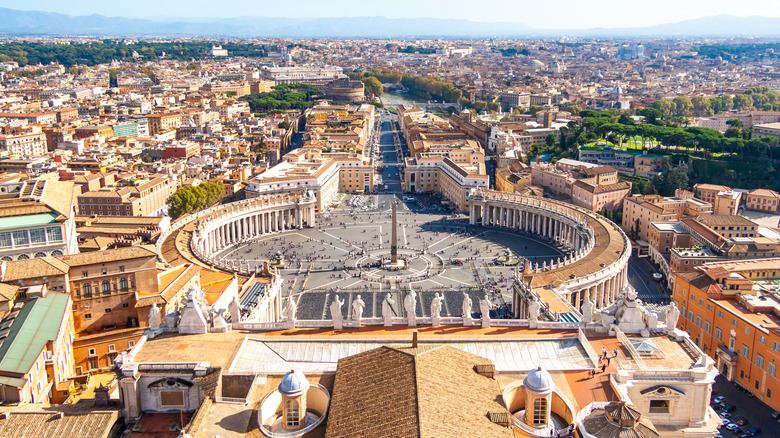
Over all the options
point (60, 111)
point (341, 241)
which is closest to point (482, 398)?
point (341, 241)

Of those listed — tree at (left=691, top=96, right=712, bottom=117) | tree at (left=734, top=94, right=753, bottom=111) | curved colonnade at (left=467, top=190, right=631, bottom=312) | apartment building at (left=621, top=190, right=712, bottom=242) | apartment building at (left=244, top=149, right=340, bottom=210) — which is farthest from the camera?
tree at (left=734, top=94, right=753, bottom=111)

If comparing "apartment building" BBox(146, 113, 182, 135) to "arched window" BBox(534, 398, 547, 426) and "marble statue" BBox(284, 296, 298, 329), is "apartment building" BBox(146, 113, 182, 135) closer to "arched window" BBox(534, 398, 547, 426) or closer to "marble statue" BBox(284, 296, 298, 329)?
"marble statue" BBox(284, 296, 298, 329)

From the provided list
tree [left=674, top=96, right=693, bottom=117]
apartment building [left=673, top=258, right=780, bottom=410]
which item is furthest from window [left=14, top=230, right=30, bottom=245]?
tree [left=674, top=96, right=693, bottom=117]

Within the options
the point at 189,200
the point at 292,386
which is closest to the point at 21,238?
the point at 292,386

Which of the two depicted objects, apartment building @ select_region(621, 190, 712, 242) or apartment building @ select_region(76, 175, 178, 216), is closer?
apartment building @ select_region(621, 190, 712, 242)

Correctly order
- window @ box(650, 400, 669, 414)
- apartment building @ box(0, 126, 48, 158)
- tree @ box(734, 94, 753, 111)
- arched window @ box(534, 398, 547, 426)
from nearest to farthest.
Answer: arched window @ box(534, 398, 547, 426), window @ box(650, 400, 669, 414), apartment building @ box(0, 126, 48, 158), tree @ box(734, 94, 753, 111)

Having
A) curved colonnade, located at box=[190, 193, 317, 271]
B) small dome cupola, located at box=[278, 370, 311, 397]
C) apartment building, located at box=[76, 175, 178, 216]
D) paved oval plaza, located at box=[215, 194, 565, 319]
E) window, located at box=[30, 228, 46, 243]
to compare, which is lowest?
paved oval plaza, located at box=[215, 194, 565, 319]

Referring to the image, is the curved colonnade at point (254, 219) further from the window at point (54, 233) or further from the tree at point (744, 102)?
the tree at point (744, 102)

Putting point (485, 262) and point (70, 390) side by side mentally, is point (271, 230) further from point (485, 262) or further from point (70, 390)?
point (70, 390)
